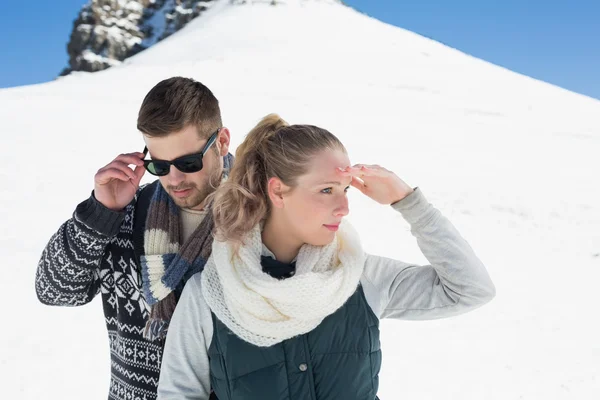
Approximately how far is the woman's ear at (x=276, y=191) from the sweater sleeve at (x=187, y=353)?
19.0 inches

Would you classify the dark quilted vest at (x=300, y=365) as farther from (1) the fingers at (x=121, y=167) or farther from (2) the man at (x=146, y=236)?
(1) the fingers at (x=121, y=167)

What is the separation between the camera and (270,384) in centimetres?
203

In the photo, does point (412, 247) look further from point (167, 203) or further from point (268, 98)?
point (268, 98)

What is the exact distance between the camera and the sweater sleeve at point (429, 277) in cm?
215

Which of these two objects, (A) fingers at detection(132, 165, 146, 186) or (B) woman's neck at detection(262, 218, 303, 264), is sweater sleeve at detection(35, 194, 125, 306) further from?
(B) woman's neck at detection(262, 218, 303, 264)

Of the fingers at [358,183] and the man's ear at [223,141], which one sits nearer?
the fingers at [358,183]

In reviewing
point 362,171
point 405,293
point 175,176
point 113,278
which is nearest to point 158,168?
point 175,176

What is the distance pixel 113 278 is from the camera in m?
2.60

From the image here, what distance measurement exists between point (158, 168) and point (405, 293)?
122 centimetres

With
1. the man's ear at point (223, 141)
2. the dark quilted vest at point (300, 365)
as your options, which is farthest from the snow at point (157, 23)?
the dark quilted vest at point (300, 365)

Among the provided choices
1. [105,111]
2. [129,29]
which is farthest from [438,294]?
[129,29]

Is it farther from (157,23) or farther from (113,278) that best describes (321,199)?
(157,23)

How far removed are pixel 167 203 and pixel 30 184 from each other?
452 inches

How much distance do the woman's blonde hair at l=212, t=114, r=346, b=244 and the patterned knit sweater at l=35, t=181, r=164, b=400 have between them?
56 cm
